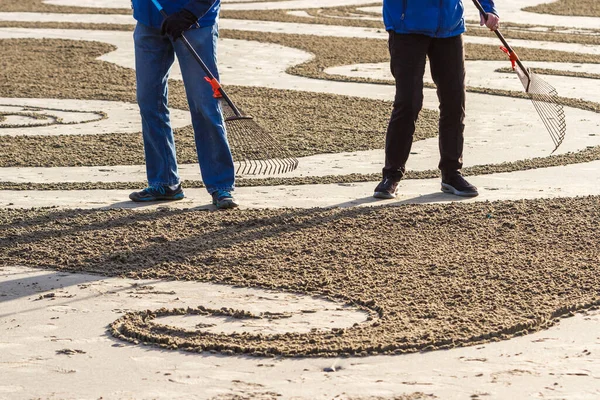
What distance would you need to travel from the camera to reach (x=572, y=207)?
21.2 ft

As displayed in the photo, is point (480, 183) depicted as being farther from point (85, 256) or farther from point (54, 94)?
point (54, 94)

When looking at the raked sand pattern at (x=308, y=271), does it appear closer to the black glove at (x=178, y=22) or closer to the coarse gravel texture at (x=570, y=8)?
the black glove at (x=178, y=22)

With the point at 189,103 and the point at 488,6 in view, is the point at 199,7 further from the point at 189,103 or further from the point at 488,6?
the point at 488,6

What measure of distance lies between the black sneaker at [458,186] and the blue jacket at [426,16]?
84 cm

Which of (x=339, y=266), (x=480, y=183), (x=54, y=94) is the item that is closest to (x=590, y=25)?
(x=54, y=94)

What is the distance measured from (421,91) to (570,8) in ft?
52.8

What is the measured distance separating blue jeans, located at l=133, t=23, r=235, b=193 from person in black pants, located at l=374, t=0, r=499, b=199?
971mm

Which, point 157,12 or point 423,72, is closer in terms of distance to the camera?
point 157,12

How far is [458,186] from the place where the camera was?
6891 mm

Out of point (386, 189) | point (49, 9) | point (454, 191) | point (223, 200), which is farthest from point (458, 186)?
point (49, 9)

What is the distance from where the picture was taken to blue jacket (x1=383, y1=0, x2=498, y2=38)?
661cm

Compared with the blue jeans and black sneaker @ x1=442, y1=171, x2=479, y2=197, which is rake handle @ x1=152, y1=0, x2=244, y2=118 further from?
black sneaker @ x1=442, y1=171, x2=479, y2=197

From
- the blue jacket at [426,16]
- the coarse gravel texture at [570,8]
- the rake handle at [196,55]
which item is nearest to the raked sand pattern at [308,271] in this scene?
the rake handle at [196,55]

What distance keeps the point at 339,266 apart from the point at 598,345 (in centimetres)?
143
